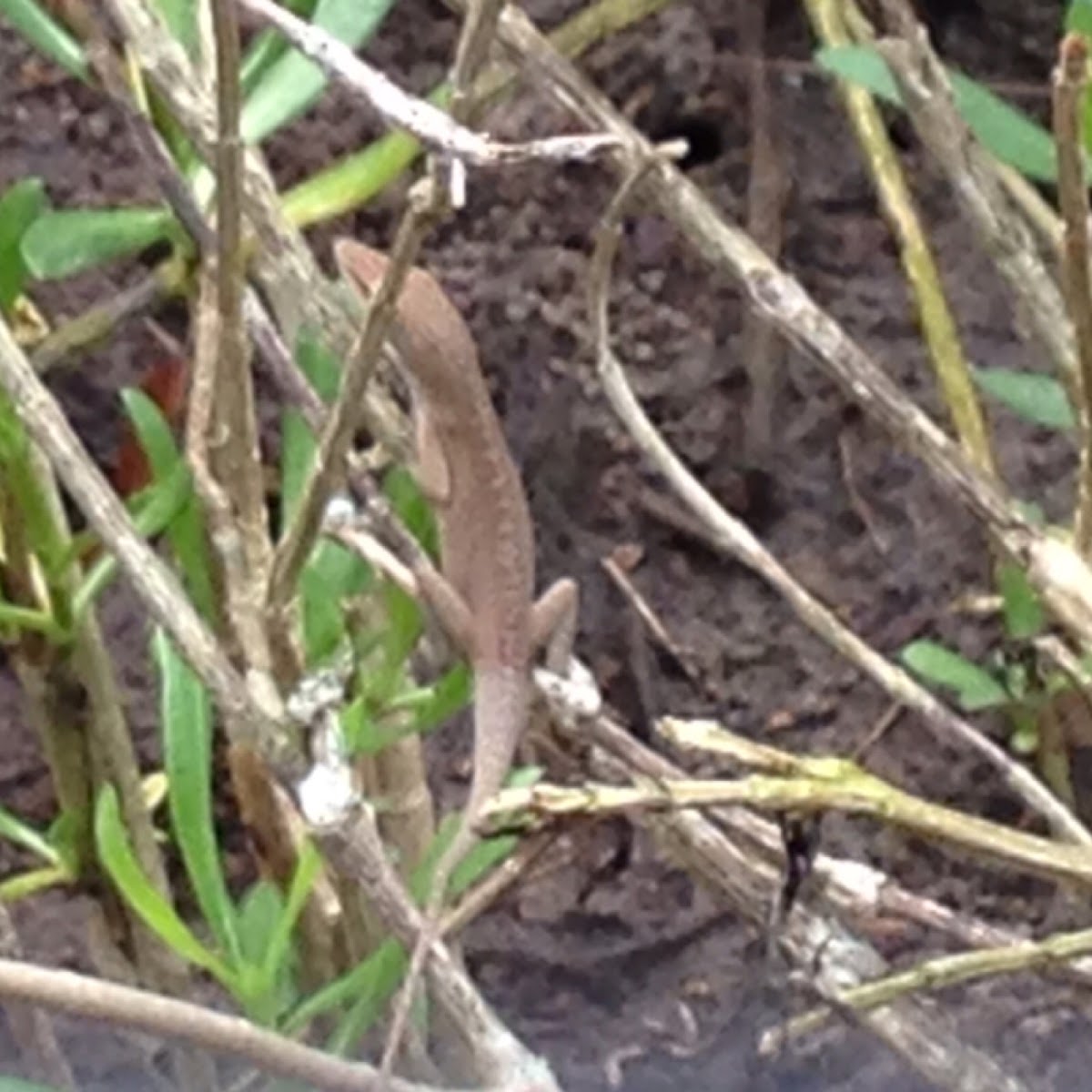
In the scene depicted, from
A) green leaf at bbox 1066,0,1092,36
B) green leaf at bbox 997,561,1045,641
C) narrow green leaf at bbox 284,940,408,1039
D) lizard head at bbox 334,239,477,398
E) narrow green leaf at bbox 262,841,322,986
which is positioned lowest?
narrow green leaf at bbox 284,940,408,1039

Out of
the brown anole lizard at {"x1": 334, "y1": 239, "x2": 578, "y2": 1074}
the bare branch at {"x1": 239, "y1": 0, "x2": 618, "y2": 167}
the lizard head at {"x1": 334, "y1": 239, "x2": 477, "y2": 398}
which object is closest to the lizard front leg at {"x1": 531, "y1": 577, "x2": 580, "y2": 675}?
the brown anole lizard at {"x1": 334, "y1": 239, "x2": 578, "y2": 1074}

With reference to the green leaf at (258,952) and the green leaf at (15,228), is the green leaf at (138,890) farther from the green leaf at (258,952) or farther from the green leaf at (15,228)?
the green leaf at (15,228)

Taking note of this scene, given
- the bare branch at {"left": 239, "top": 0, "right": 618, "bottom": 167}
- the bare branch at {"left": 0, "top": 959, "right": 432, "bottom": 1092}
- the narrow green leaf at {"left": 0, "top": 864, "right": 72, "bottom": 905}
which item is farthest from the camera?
the narrow green leaf at {"left": 0, "top": 864, "right": 72, "bottom": 905}

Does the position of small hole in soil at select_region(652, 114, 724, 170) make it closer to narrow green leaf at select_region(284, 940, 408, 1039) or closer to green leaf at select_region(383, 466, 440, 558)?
green leaf at select_region(383, 466, 440, 558)

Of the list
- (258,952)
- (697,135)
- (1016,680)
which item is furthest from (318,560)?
(697,135)

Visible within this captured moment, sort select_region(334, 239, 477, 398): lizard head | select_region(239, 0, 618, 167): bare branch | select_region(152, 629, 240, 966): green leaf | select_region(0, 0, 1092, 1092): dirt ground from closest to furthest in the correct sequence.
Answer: select_region(239, 0, 618, 167): bare branch, select_region(152, 629, 240, 966): green leaf, select_region(334, 239, 477, 398): lizard head, select_region(0, 0, 1092, 1092): dirt ground

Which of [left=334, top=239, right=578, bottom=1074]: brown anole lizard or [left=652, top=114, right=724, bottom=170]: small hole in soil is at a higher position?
[left=652, top=114, right=724, bottom=170]: small hole in soil
